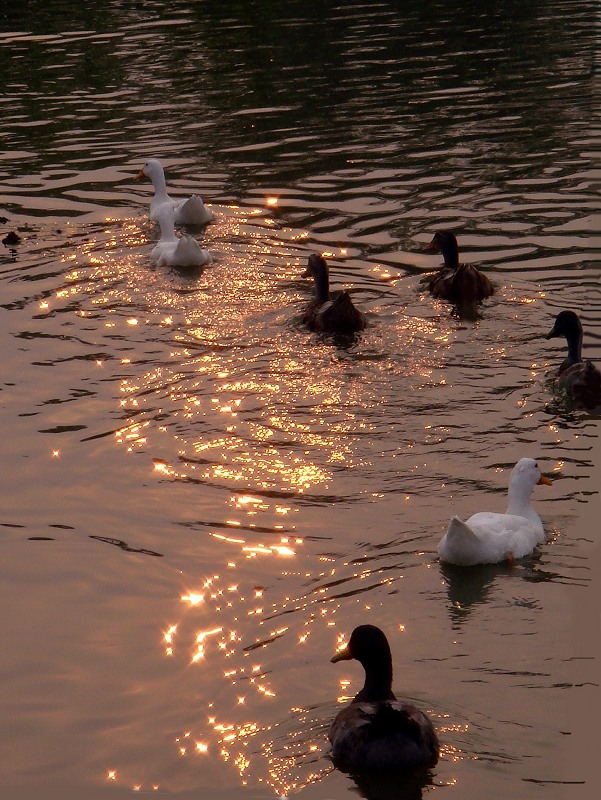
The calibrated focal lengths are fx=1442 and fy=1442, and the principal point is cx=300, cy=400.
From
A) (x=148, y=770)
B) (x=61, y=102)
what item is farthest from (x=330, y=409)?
(x=61, y=102)

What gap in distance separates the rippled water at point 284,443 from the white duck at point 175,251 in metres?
0.17

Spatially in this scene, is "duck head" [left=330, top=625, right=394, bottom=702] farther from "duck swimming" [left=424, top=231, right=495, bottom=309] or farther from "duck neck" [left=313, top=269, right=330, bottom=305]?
"duck swimming" [left=424, top=231, right=495, bottom=309]

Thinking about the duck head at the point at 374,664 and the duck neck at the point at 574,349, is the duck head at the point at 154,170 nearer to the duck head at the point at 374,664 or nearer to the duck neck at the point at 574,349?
the duck neck at the point at 574,349

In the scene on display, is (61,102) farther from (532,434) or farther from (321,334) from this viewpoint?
(532,434)

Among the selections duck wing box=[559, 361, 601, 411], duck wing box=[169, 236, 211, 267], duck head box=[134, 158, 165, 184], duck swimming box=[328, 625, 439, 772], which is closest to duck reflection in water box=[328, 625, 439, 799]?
duck swimming box=[328, 625, 439, 772]

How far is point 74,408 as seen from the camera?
1209 cm

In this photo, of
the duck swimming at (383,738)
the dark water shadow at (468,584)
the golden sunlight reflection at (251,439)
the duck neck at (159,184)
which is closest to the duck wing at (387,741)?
the duck swimming at (383,738)

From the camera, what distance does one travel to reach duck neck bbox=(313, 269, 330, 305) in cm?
1381

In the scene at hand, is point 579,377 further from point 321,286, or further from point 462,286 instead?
point 321,286

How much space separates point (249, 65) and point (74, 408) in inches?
595

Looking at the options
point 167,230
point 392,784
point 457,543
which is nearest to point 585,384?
point 457,543

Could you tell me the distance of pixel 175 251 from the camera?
50.4 ft

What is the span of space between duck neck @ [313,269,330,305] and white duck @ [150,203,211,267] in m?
1.80

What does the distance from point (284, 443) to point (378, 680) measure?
12.7 feet
